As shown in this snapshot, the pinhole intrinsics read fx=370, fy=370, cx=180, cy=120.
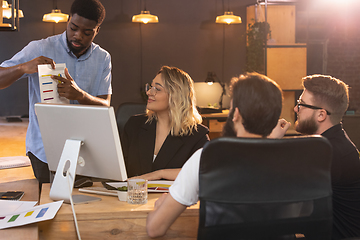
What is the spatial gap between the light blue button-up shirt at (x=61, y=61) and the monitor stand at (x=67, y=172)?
0.58 m

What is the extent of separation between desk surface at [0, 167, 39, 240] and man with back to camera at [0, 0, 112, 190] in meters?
0.09

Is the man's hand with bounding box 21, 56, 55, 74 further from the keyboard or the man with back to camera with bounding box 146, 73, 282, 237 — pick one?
the man with back to camera with bounding box 146, 73, 282, 237

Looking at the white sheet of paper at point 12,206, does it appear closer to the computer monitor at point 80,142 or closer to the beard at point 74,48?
the computer monitor at point 80,142

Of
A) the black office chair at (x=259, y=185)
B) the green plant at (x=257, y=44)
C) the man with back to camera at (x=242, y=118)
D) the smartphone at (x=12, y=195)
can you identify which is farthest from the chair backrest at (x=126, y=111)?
the green plant at (x=257, y=44)

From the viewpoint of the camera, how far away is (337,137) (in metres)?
1.71

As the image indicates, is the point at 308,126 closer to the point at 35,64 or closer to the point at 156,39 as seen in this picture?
the point at 35,64

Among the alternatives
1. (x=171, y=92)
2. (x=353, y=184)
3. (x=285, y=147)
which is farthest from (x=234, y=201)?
(x=171, y=92)

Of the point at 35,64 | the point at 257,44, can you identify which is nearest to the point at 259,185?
the point at 35,64

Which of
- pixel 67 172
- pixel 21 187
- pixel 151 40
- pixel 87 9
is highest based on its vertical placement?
pixel 151 40

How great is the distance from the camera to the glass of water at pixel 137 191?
1495 mm

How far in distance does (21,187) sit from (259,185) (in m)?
1.35

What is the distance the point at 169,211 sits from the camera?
1216mm

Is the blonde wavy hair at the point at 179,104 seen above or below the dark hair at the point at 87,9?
below

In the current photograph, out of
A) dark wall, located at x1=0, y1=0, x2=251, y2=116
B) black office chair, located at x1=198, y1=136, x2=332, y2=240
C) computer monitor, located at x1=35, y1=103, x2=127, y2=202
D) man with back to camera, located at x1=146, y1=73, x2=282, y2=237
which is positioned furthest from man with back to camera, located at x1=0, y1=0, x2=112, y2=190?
dark wall, located at x1=0, y1=0, x2=251, y2=116
